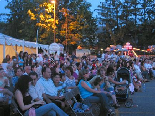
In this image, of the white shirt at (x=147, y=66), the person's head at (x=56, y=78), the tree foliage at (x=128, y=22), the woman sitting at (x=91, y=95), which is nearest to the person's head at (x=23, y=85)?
the person's head at (x=56, y=78)

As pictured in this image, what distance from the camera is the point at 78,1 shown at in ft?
125

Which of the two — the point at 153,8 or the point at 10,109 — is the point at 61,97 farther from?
the point at 153,8

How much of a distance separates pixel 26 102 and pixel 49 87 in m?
1.32

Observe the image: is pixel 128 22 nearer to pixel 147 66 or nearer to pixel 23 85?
pixel 147 66

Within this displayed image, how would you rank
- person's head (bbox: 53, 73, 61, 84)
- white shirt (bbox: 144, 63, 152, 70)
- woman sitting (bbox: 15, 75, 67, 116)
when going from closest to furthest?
woman sitting (bbox: 15, 75, 67, 116)
person's head (bbox: 53, 73, 61, 84)
white shirt (bbox: 144, 63, 152, 70)

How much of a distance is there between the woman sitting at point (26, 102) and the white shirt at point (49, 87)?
106cm

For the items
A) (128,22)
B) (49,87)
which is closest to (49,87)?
(49,87)

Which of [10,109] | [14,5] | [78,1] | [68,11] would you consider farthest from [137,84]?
[14,5]

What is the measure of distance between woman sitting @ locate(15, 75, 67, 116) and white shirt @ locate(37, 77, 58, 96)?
1062mm

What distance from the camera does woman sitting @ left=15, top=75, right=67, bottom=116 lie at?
4867 millimetres

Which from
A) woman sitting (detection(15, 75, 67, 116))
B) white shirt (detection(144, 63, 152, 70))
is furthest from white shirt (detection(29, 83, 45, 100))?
white shirt (detection(144, 63, 152, 70))

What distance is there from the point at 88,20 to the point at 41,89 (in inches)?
1415

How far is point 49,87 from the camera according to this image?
6.30 meters

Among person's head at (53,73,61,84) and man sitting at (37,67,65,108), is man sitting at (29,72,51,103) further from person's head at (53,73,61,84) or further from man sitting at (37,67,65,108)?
person's head at (53,73,61,84)
